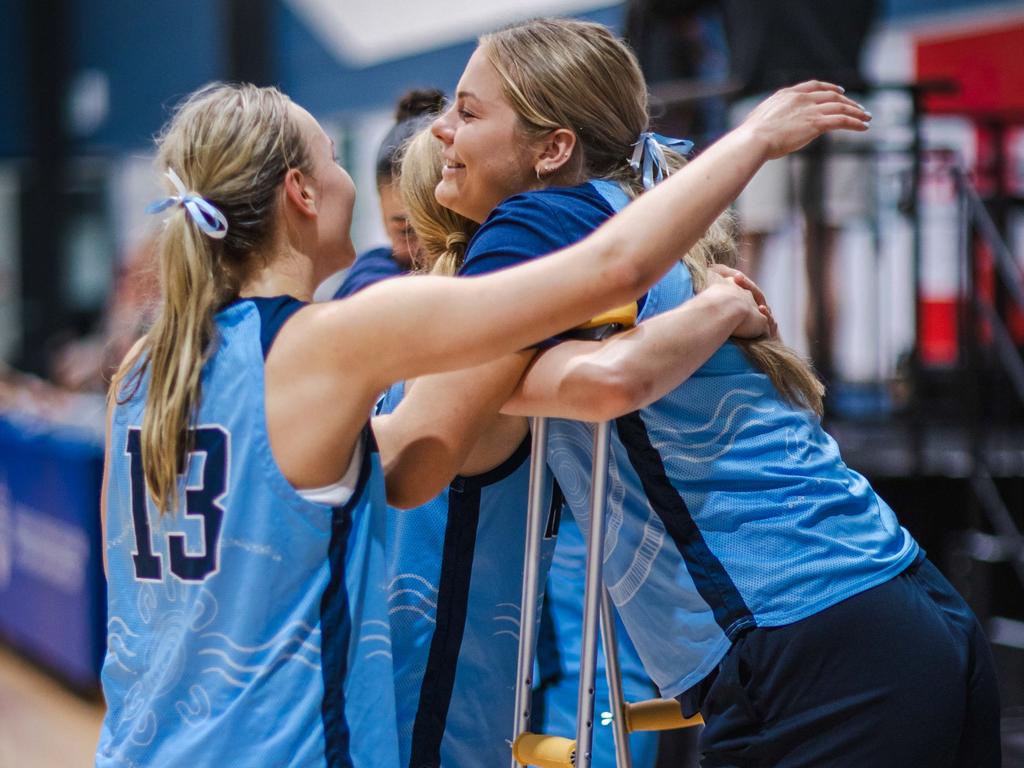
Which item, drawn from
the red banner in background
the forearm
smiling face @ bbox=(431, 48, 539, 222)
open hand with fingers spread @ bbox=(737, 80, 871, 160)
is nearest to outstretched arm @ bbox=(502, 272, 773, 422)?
the forearm

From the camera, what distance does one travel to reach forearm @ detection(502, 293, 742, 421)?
141cm

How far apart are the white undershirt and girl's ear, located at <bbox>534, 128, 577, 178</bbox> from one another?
1.55 feet

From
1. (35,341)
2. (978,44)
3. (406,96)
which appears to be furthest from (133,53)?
(406,96)

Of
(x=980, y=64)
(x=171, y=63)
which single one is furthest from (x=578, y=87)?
(x=171, y=63)

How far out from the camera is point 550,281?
139cm

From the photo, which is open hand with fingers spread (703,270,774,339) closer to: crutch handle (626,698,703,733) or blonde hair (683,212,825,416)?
blonde hair (683,212,825,416)

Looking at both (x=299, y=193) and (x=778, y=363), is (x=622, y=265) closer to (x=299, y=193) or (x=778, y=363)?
(x=778, y=363)

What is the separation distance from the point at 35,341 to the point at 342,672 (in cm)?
1312

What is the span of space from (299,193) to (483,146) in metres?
0.26

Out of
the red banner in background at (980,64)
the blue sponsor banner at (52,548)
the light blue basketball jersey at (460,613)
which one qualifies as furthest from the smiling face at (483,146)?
the red banner in background at (980,64)

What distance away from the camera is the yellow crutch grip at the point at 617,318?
4.94 feet

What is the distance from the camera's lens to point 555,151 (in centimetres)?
168

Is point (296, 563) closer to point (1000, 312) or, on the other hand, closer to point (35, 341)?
point (1000, 312)

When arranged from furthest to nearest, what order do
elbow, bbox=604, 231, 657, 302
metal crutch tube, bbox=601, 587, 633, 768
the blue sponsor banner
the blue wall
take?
the blue wall → the blue sponsor banner → metal crutch tube, bbox=601, 587, 633, 768 → elbow, bbox=604, 231, 657, 302
